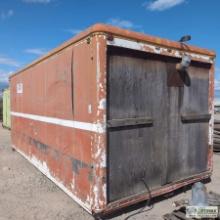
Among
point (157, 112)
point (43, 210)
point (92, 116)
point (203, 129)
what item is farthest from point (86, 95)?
point (203, 129)

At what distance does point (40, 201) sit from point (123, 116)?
200 cm

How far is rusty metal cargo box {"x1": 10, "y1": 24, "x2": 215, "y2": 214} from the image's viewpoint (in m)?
3.56

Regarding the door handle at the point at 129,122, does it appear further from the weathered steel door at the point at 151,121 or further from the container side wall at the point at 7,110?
the container side wall at the point at 7,110

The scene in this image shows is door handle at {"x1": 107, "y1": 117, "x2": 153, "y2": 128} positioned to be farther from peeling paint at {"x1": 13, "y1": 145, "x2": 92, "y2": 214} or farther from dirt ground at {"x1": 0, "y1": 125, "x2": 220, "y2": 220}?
dirt ground at {"x1": 0, "y1": 125, "x2": 220, "y2": 220}

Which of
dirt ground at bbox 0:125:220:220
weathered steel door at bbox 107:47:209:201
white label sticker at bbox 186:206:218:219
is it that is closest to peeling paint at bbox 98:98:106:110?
weathered steel door at bbox 107:47:209:201

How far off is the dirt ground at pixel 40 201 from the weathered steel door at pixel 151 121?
1.16ft

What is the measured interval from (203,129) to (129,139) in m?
1.86

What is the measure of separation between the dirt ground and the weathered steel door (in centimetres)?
35

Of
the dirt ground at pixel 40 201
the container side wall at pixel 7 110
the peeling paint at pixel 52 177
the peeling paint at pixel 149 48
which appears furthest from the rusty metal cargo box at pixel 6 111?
the peeling paint at pixel 149 48

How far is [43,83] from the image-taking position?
5480mm

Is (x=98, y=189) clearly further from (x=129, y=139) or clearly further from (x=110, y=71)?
(x=110, y=71)

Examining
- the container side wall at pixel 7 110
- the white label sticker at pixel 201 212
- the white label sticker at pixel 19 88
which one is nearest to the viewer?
the white label sticker at pixel 201 212

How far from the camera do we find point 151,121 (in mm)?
4121

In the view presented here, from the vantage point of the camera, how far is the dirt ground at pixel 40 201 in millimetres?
3861
